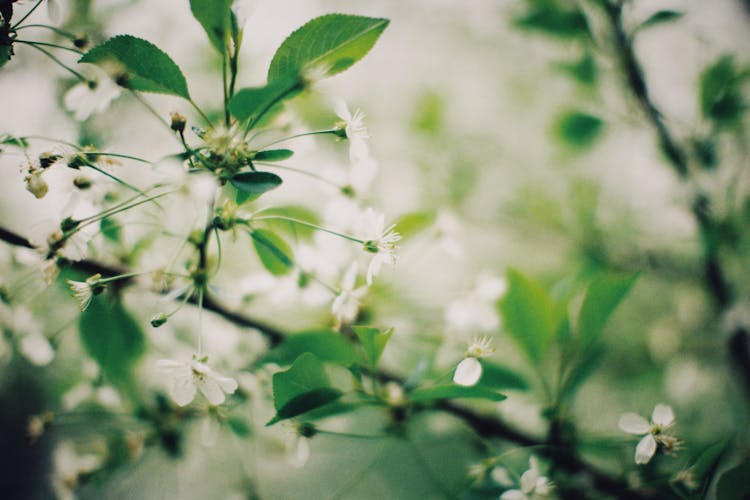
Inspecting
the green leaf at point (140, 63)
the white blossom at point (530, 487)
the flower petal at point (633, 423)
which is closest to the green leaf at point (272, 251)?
the green leaf at point (140, 63)

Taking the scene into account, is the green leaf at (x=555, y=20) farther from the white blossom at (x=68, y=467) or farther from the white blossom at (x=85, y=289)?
the white blossom at (x=68, y=467)

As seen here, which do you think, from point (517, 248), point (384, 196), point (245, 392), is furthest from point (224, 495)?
point (517, 248)

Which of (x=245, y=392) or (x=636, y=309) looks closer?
(x=245, y=392)

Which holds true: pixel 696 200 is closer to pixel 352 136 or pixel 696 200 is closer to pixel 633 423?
pixel 633 423

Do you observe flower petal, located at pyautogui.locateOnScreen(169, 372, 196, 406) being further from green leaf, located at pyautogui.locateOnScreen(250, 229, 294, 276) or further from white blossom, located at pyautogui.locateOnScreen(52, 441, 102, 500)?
white blossom, located at pyautogui.locateOnScreen(52, 441, 102, 500)

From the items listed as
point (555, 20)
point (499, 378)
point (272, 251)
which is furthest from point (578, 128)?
point (272, 251)

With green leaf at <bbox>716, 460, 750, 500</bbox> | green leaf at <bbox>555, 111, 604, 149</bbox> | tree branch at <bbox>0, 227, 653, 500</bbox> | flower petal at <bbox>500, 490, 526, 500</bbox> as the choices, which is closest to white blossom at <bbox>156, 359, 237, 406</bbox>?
tree branch at <bbox>0, 227, 653, 500</bbox>

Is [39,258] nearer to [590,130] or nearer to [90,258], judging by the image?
[90,258]
